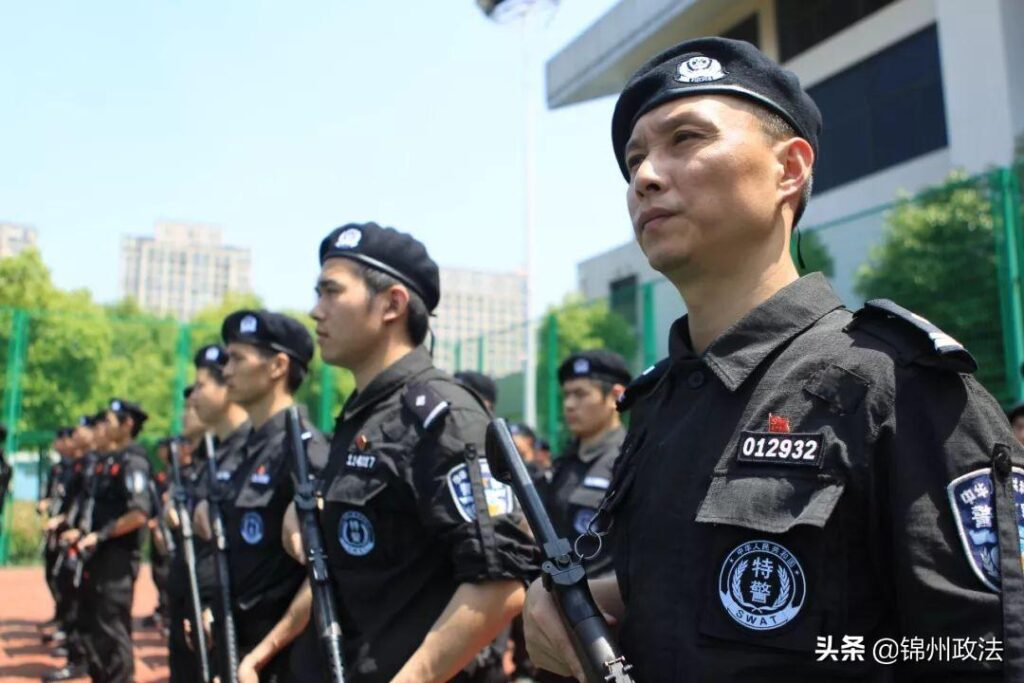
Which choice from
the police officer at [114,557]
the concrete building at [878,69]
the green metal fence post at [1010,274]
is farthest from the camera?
the concrete building at [878,69]

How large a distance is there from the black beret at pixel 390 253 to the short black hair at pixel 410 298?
0.02 metres

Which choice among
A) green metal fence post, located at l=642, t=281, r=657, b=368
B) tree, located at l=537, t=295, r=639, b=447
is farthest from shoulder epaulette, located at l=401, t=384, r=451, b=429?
tree, located at l=537, t=295, r=639, b=447

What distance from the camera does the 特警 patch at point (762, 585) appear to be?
120cm

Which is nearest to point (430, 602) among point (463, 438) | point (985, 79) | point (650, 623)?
point (463, 438)

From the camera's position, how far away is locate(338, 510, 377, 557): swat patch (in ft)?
8.19

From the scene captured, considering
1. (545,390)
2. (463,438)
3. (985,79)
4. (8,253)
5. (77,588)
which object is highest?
(985,79)

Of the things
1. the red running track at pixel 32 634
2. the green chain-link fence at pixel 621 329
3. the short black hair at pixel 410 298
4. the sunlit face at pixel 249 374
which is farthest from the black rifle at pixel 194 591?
the red running track at pixel 32 634

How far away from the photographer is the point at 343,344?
290 centimetres

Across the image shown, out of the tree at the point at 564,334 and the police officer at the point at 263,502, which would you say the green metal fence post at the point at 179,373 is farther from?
the police officer at the point at 263,502

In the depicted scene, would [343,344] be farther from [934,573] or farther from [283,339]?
[934,573]

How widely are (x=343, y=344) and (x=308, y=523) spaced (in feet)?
1.91

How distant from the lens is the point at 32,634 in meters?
9.34

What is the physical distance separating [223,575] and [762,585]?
270 cm

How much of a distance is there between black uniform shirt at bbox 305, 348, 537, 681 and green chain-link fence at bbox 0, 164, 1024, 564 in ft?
3.15
